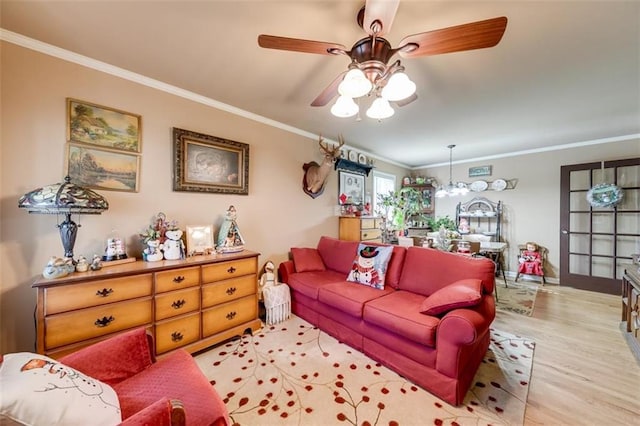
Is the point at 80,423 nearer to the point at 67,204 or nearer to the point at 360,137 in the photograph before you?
the point at 67,204

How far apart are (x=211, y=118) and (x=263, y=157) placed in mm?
772

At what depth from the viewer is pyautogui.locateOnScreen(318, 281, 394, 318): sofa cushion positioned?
7.23ft

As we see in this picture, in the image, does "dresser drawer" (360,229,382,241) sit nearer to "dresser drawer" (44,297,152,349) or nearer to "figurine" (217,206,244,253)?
"figurine" (217,206,244,253)

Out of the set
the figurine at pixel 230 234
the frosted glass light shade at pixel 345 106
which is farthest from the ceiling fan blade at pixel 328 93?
the figurine at pixel 230 234

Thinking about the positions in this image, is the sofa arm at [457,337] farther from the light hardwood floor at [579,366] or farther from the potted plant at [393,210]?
the potted plant at [393,210]

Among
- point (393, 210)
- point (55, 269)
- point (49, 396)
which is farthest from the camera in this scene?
point (393, 210)

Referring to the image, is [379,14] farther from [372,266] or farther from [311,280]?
[311,280]

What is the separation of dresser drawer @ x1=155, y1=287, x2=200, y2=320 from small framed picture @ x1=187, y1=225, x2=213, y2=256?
0.45 metres

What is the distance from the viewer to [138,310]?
6.07 feet

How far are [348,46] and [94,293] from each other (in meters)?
2.64

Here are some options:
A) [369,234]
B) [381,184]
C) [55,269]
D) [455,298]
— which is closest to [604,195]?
[381,184]

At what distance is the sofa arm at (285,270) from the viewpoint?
10.2 ft

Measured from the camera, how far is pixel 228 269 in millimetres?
2369

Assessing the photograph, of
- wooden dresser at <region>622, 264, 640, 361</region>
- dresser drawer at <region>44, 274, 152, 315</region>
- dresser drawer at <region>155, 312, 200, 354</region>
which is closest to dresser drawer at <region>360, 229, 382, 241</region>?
dresser drawer at <region>155, 312, 200, 354</region>
